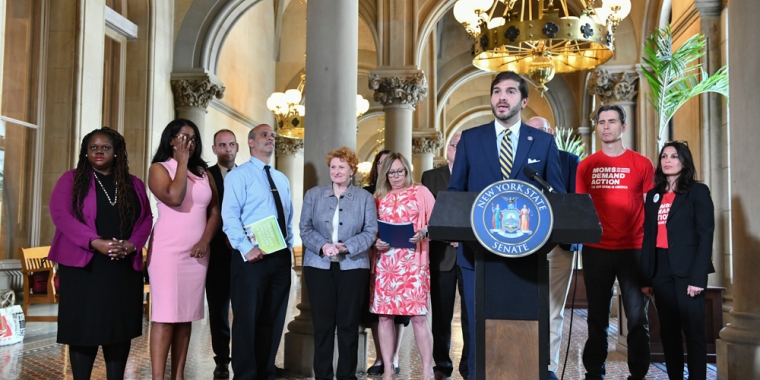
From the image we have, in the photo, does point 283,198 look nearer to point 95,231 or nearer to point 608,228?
point 95,231

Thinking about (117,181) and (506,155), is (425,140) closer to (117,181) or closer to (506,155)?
(117,181)

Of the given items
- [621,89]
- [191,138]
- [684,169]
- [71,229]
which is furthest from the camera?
[621,89]

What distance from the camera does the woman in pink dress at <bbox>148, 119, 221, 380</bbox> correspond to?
4375 mm

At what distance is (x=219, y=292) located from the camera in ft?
17.8

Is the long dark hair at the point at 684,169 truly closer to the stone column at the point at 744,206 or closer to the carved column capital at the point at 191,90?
the stone column at the point at 744,206

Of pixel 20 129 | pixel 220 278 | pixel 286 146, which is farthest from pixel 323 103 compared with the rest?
pixel 286 146

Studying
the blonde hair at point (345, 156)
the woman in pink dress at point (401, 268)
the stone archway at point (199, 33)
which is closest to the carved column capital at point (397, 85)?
the stone archway at point (199, 33)

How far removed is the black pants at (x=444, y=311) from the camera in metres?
5.56

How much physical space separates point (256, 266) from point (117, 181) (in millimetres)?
1070

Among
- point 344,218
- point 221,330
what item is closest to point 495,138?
point 344,218

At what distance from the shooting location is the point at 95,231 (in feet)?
13.5

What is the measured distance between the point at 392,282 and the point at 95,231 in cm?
211

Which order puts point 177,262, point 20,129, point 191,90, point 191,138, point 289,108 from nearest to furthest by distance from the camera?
point 177,262 → point 191,138 → point 20,129 → point 191,90 → point 289,108

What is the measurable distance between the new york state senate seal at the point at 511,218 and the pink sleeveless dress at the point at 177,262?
227 centimetres
